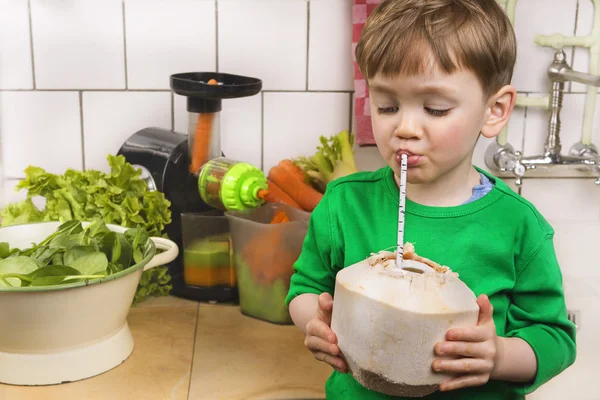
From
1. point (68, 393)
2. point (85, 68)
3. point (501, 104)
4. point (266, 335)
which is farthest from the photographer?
point (85, 68)

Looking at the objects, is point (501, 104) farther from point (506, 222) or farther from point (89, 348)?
point (89, 348)

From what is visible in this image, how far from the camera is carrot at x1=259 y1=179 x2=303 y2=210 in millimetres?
1225

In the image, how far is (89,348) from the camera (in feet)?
3.34

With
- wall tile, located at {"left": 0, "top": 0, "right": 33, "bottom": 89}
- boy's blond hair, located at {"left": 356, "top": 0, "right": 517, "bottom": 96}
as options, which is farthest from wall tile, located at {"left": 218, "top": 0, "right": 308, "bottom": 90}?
boy's blond hair, located at {"left": 356, "top": 0, "right": 517, "bottom": 96}

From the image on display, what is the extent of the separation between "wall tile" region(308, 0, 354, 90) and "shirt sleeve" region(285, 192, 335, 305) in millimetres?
491

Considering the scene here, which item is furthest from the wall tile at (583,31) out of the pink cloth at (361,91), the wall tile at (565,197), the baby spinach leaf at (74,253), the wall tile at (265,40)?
the baby spinach leaf at (74,253)

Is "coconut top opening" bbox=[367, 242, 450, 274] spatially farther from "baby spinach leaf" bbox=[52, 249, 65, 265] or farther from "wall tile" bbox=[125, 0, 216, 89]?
"wall tile" bbox=[125, 0, 216, 89]

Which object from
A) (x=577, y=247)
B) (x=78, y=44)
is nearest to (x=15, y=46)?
(x=78, y=44)

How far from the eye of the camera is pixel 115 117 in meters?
1.34

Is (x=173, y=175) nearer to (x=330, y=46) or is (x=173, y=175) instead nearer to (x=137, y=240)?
(x=137, y=240)

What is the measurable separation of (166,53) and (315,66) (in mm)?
271

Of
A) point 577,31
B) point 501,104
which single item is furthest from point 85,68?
point 577,31

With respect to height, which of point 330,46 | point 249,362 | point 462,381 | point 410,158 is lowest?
point 249,362

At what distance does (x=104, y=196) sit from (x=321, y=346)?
1.82 feet
